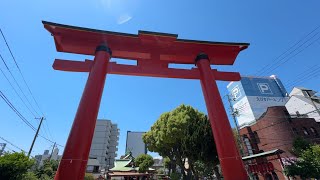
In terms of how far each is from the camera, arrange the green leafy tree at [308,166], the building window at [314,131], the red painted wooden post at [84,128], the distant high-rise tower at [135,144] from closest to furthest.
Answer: the red painted wooden post at [84,128], the green leafy tree at [308,166], the building window at [314,131], the distant high-rise tower at [135,144]

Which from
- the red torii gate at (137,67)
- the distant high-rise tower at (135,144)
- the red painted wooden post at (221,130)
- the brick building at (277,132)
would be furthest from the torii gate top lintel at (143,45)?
the distant high-rise tower at (135,144)

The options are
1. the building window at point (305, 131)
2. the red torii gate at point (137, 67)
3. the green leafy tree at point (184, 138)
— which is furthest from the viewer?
the building window at point (305, 131)

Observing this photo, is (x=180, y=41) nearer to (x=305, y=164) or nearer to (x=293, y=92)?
(x=305, y=164)

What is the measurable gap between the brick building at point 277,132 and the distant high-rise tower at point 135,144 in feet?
130

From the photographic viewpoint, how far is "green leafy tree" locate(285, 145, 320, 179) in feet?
36.5

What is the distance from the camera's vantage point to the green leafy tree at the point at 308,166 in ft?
36.5

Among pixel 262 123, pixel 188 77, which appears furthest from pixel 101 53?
pixel 262 123

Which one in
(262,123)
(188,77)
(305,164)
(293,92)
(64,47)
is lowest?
(305,164)

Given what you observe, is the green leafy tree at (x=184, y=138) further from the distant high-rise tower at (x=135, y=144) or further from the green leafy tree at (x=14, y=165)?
the distant high-rise tower at (x=135, y=144)

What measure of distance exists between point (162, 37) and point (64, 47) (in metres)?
3.22

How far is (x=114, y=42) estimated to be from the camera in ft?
20.0

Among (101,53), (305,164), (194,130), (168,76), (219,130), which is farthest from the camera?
(194,130)

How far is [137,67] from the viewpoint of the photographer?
629 cm

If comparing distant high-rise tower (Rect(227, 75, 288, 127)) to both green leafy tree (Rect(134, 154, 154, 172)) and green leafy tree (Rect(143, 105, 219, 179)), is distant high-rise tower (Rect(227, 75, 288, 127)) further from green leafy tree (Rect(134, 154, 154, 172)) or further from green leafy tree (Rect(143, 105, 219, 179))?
green leafy tree (Rect(143, 105, 219, 179))
